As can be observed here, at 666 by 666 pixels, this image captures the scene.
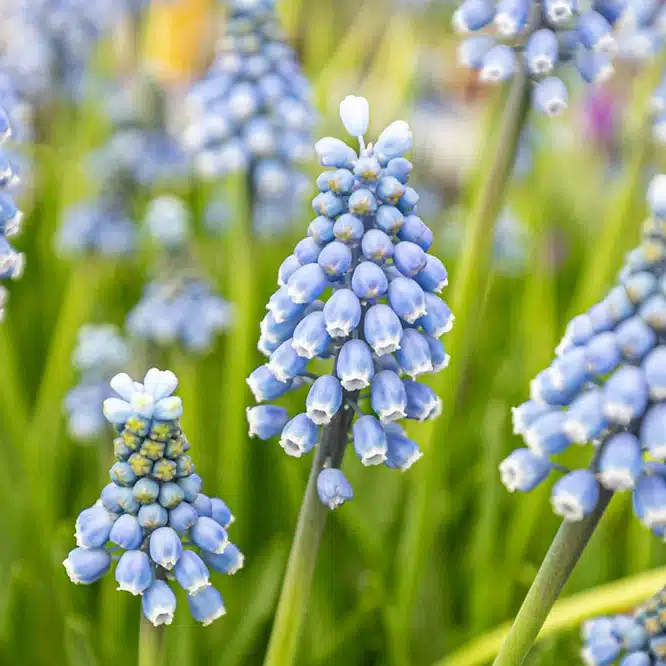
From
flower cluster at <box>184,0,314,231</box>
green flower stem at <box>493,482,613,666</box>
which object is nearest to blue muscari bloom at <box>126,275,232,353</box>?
flower cluster at <box>184,0,314,231</box>

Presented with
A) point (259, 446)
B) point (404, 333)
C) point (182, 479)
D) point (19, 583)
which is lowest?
point (19, 583)

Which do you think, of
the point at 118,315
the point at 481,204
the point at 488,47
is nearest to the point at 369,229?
the point at 481,204

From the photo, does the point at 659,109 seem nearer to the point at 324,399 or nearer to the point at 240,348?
the point at 240,348

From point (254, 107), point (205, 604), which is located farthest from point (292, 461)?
point (205, 604)

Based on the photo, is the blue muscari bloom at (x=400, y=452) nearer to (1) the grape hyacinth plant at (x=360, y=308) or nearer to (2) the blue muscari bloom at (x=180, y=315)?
(1) the grape hyacinth plant at (x=360, y=308)

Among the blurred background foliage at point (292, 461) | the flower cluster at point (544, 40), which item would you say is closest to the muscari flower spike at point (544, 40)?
the flower cluster at point (544, 40)

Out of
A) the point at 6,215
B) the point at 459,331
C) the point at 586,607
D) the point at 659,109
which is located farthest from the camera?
the point at 659,109

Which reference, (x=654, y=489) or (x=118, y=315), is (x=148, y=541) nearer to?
(x=654, y=489)
